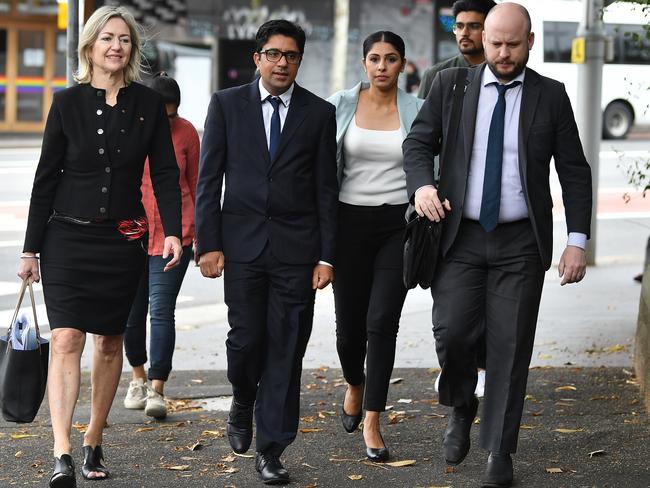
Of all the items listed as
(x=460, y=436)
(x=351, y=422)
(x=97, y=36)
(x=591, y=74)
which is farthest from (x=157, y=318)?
(x=591, y=74)

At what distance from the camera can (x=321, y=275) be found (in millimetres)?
5688

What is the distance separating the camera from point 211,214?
5645 mm

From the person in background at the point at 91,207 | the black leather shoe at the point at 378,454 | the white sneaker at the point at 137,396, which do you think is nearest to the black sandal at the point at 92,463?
the person in background at the point at 91,207

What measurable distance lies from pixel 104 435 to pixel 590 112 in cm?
837

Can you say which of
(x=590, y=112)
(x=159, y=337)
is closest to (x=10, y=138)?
(x=590, y=112)

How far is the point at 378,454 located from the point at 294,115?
1.59 metres

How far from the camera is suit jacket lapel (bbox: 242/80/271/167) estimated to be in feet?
18.6

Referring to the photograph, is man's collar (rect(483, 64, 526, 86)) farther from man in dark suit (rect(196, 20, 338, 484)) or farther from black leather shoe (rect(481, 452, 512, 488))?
black leather shoe (rect(481, 452, 512, 488))

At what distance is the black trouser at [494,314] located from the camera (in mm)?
5422

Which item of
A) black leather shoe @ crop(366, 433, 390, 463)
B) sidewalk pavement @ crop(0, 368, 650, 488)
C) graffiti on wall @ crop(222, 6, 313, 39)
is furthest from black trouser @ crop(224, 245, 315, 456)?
graffiti on wall @ crop(222, 6, 313, 39)

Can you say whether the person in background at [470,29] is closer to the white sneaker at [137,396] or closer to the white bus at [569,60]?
the white sneaker at [137,396]

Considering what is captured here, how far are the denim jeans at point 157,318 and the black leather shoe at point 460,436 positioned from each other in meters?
2.05

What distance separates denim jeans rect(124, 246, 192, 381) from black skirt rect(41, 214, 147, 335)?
1.51 m

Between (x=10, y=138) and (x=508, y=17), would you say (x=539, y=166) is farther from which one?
(x=10, y=138)
